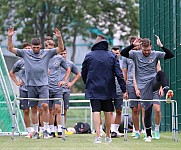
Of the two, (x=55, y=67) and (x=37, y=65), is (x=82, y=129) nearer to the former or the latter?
(x=55, y=67)

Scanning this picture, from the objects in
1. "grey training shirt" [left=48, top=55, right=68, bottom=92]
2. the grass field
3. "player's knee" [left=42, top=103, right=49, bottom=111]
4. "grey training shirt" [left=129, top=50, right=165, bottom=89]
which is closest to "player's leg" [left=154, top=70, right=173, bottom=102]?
"grey training shirt" [left=129, top=50, right=165, bottom=89]

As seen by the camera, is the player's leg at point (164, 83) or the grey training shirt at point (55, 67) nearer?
the player's leg at point (164, 83)

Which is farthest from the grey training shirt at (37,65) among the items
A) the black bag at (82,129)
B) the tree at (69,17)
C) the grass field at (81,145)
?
the tree at (69,17)

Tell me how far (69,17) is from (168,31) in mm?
27514

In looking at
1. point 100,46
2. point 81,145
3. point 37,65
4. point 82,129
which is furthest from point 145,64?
point 82,129

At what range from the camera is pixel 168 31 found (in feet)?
80.4

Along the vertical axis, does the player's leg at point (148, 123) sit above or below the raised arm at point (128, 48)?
below

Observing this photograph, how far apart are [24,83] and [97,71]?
11.7 ft

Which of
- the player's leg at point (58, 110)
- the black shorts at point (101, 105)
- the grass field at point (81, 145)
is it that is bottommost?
the grass field at point (81, 145)

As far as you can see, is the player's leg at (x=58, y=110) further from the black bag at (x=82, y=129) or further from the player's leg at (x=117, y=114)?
the black bag at (x=82, y=129)

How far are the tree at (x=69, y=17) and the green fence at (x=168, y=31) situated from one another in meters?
23.4

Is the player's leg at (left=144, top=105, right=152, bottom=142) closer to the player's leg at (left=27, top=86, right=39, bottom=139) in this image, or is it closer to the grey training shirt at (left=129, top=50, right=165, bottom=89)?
the grey training shirt at (left=129, top=50, right=165, bottom=89)

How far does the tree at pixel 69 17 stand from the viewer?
168 feet

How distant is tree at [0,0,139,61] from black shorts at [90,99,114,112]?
111ft
